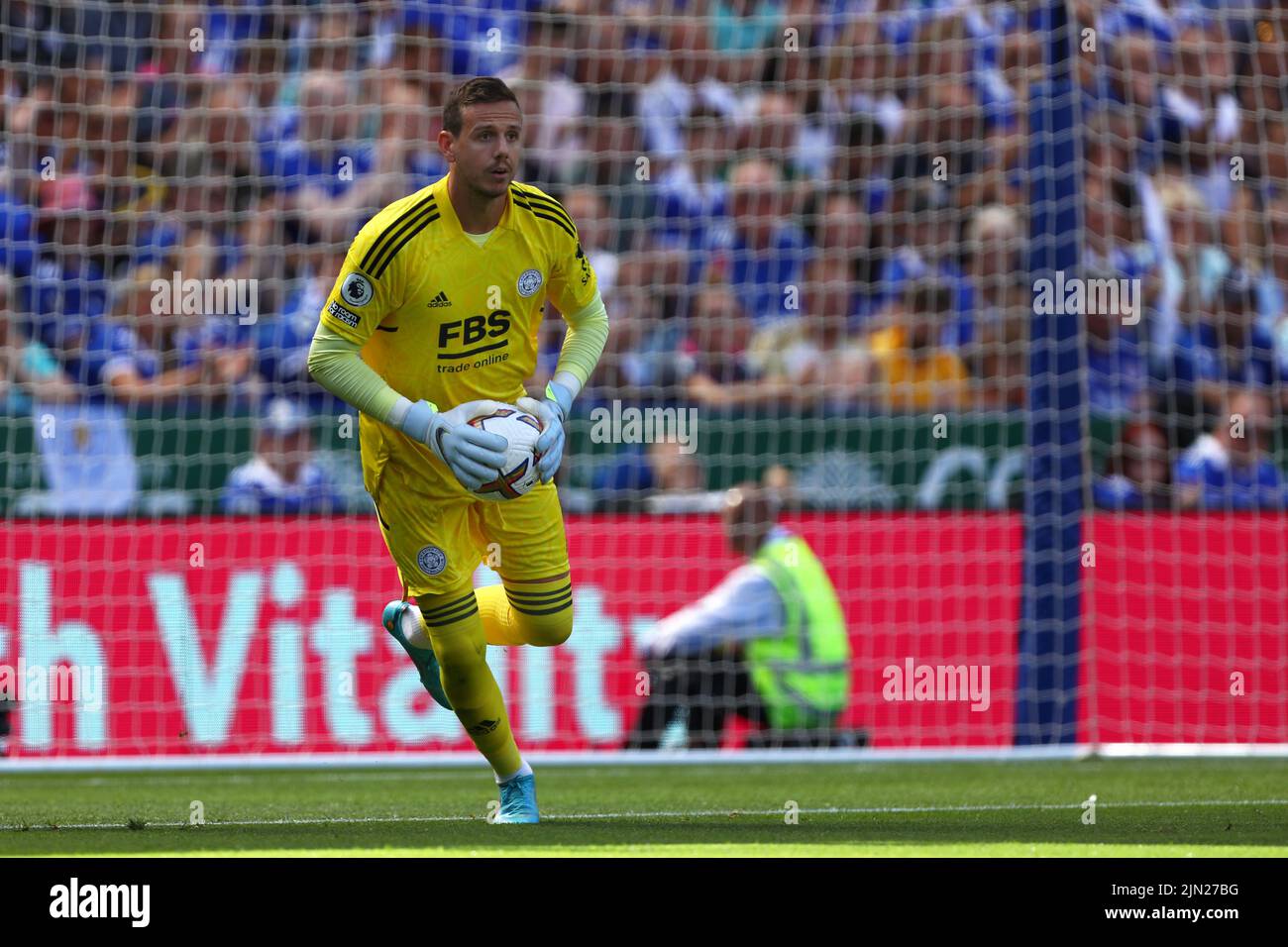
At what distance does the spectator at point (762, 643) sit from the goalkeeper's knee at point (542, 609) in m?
3.48

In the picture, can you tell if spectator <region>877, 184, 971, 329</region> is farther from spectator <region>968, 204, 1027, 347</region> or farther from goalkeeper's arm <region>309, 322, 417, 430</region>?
goalkeeper's arm <region>309, 322, 417, 430</region>

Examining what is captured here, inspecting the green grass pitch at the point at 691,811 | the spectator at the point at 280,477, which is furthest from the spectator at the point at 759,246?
the green grass pitch at the point at 691,811

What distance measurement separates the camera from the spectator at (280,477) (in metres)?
10.3

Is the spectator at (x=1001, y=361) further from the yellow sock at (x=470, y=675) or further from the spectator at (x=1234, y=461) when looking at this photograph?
the yellow sock at (x=470, y=675)

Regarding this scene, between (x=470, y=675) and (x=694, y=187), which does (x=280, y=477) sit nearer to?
(x=694, y=187)

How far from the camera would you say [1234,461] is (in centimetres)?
1128

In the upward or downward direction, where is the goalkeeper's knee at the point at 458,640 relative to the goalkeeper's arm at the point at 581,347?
downward

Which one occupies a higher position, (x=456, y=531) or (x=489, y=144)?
(x=489, y=144)

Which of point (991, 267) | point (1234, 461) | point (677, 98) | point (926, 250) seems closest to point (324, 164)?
point (677, 98)

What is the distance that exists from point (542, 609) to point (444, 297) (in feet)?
3.65

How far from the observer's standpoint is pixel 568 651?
10.3 m

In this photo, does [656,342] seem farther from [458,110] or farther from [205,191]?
[458,110]
